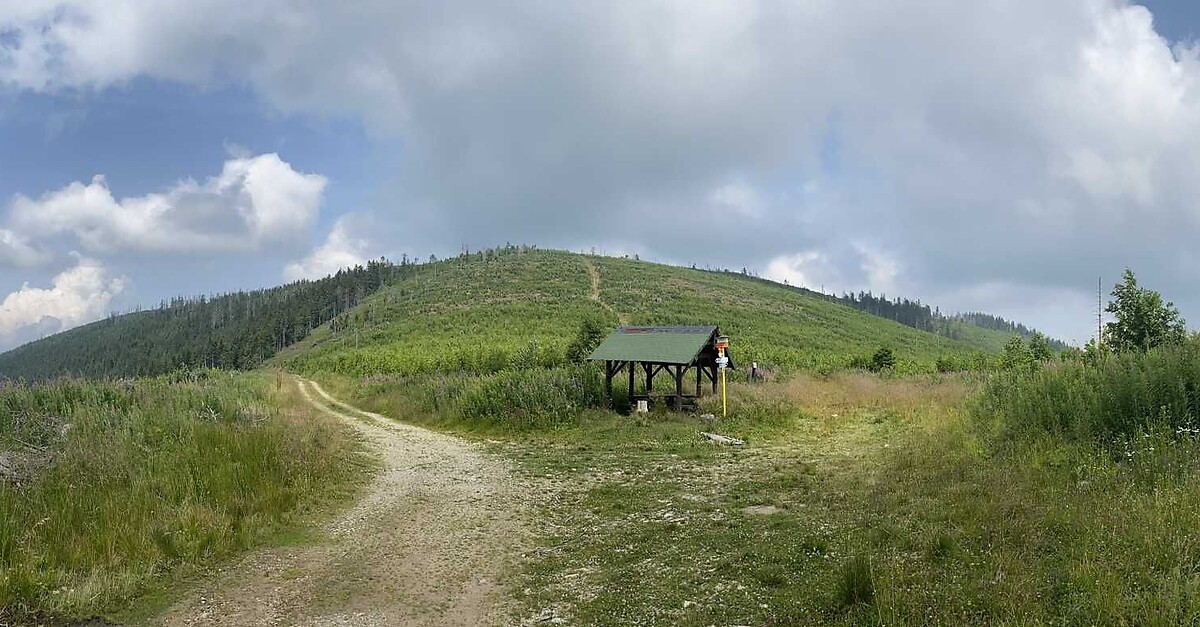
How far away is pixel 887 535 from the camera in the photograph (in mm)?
6957

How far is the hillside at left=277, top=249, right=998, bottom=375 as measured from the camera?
55688 millimetres

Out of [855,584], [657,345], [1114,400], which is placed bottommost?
[855,584]

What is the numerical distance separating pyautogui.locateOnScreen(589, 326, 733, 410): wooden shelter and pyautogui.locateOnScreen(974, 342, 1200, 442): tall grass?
386 inches

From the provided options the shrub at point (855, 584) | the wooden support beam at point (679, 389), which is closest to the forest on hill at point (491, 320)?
the wooden support beam at point (679, 389)

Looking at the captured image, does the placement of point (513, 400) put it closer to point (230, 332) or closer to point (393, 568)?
point (393, 568)

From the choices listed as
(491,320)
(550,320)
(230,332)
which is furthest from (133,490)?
(230,332)

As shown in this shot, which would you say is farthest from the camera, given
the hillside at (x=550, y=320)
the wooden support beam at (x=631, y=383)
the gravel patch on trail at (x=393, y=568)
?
the hillside at (x=550, y=320)

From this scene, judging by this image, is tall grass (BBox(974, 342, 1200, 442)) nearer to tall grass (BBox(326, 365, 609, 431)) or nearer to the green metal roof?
the green metal roof

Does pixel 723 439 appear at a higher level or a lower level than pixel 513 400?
lower

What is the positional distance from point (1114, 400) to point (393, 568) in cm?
1149

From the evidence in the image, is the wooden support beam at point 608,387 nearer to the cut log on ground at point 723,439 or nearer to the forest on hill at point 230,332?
the cut log on ground at point 723,439

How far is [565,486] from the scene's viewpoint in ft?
39.4

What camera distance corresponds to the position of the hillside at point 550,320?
5569 cm

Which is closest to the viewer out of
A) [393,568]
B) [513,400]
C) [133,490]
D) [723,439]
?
[393,568]
